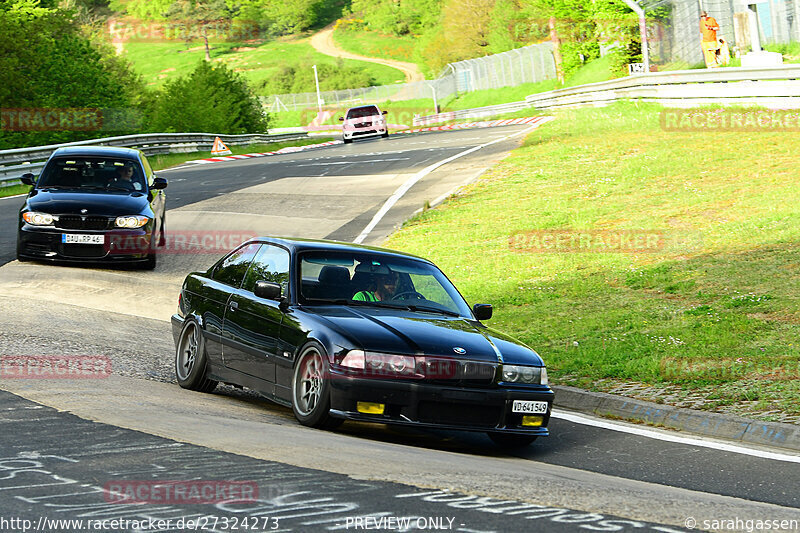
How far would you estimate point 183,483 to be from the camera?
5113 mm

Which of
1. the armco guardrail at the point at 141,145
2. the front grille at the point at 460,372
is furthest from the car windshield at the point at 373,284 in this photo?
the armco guardrail at the point at 141,145

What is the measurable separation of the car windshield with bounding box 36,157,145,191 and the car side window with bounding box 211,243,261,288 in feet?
23.9

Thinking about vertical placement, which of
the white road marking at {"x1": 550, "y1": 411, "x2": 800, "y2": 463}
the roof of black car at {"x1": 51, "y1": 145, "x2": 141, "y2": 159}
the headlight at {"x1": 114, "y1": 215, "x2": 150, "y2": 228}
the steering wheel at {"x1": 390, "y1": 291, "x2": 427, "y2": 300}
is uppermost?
the roof of black car at {"x1": 51, "y1": 145, "x2": 141, "y2": 159}

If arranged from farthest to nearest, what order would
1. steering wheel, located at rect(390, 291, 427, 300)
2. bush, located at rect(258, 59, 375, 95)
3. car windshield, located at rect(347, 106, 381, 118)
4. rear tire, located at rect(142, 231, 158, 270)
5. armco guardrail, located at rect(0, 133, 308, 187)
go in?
1. bush, located at rect(258, 59, 375, 95)
2. car windshield, located at rect(347, 106, 381, 118)
3. armco guardrail, located at rect(0, 133, 308, 187)
4. rear tire, located at rect(142, 231, 158, 270)
5. steering wheel, located at rect(390, 291, 427, 300)

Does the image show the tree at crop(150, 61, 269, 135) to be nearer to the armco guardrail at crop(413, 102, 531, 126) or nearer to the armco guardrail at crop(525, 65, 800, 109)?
the armco guardrail at crop(413, 102, 531, 126)

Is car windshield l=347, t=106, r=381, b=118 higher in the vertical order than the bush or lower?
lower

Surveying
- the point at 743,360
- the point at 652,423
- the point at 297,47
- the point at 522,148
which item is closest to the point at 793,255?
the point at 743,360

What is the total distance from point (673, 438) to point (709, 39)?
29.9 meters

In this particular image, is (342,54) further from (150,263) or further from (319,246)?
(319,246)

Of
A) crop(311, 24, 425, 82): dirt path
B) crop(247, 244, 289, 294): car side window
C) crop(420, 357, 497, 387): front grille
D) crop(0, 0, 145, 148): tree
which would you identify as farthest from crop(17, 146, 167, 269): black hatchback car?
crop(311, 24, 425, 82): dirt path

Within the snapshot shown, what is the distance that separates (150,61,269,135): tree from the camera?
50.2 meters

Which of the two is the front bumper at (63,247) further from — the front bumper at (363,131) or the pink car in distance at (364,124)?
the front bumper at (363,131)

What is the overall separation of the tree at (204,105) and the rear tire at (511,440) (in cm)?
4210

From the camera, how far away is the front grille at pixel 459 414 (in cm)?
720
